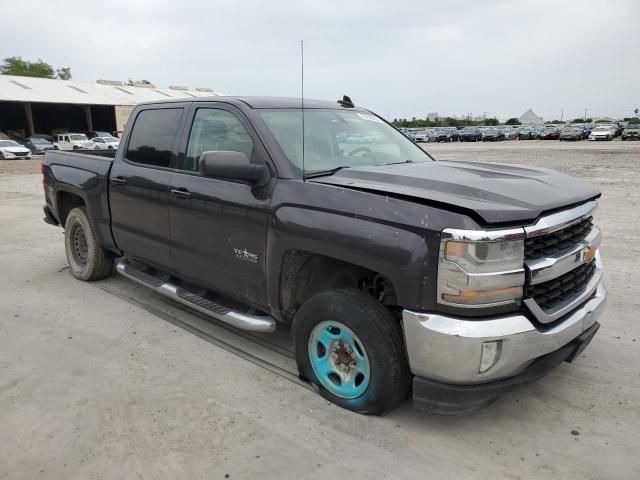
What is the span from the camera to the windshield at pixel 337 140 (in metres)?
3.53

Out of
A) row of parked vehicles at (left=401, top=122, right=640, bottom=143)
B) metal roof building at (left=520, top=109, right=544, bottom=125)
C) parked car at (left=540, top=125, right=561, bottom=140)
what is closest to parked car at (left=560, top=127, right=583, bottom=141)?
row of parked vehicles at (left=401, top=122, right=640, bottom=143)

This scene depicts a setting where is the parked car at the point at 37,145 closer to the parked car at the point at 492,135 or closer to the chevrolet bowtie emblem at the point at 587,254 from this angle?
the chevrolet bowtie emblem at the point at 587,254

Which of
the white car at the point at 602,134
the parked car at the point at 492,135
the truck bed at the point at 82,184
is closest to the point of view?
the truck bed at the point at 82,184

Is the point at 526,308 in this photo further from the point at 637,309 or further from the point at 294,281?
the point at 637,309

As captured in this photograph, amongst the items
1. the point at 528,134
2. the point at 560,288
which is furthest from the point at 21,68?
the point at 560,288

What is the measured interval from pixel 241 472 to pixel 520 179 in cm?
232

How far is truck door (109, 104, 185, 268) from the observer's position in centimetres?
Result: 422

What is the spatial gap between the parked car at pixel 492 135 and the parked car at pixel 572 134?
8.25m

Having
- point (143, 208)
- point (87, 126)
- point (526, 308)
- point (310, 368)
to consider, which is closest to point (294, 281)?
point (310, 368)

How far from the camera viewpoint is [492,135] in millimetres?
55438

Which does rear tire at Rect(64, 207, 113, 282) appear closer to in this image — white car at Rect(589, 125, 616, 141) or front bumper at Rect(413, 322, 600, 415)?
front bumper at Rect(413, 322, 600, 415)

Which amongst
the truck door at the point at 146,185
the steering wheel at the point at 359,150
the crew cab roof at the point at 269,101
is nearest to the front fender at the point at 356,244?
the steering wheel at the point at 359,150

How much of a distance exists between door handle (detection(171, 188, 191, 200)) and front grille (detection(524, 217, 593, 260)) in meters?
2.44

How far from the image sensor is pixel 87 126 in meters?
49.2
